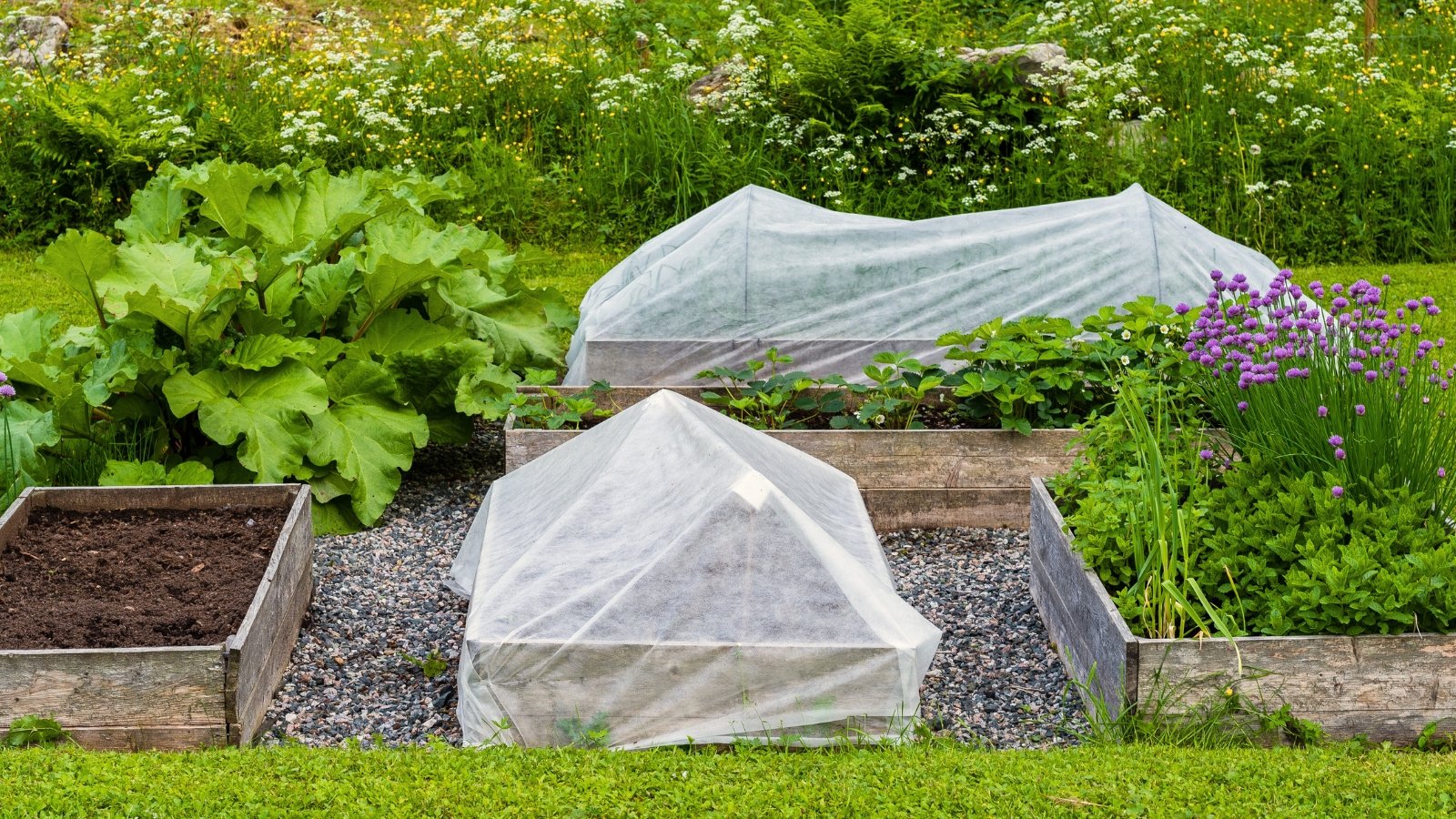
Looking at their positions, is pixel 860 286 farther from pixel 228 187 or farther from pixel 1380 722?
pixel 1380 722

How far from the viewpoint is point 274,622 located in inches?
149

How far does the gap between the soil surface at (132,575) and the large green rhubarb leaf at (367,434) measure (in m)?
0.47

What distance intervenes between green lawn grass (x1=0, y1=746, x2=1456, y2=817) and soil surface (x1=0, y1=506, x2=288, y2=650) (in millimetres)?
527

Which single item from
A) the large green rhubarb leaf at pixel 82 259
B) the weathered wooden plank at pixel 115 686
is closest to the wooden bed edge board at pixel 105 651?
the weathered wooden plank at pixel 115 686

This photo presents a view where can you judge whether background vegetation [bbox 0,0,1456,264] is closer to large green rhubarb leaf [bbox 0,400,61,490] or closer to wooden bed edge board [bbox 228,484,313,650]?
large green rhubarb leaf [bbox 0,400,61,490]

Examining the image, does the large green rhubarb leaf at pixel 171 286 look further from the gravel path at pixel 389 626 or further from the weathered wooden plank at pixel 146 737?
the weathered wooden plank at pixel 146 737

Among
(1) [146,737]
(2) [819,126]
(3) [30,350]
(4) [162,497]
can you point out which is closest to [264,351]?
(4) [162,497]

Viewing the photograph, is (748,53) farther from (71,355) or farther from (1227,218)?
(71,355)

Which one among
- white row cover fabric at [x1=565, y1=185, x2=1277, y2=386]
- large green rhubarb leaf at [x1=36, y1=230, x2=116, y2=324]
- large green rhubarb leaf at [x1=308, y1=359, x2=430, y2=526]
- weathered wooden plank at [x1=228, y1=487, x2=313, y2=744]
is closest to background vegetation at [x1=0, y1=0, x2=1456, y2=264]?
white row cover fabric at [x1=565, y1=185, x2=1277, y2=386]

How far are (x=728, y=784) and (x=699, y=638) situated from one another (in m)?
0.42

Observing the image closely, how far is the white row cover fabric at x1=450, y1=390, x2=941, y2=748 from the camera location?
3.32m

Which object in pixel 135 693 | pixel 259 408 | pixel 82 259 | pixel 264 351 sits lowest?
pixel 135 693

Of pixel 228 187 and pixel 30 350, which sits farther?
pixel 228 187

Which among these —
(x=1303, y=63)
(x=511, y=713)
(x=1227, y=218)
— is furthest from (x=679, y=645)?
(x=1303, y=63)
